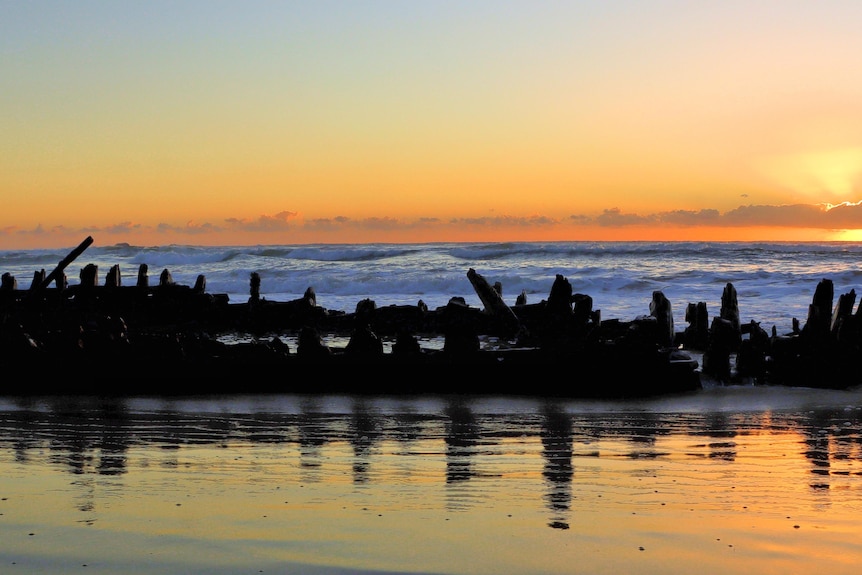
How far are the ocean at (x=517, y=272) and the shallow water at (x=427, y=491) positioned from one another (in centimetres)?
1498

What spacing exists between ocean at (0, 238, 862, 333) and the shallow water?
15.0 m

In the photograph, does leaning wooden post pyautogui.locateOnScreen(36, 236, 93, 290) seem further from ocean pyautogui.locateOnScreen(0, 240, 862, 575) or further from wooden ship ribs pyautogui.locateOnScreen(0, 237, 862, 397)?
ocean pyautogui.locateOnScreen(0, 240, 862, 575)

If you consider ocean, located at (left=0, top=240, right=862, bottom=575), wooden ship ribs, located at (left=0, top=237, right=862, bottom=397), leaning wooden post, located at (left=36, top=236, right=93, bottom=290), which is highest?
leaning wooden post, located at (left=36, top=236, right=93, bottom=290)

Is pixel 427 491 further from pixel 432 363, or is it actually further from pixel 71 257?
pixel 71 257

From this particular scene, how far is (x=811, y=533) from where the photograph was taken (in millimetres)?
5586

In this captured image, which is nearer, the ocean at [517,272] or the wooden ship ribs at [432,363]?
the wooden ship ribs at [432,363]

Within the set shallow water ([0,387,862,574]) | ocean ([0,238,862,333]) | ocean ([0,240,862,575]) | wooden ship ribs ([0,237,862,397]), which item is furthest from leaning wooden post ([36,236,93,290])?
ocean ([0,238,862,333])

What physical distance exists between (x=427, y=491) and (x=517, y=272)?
45926mm

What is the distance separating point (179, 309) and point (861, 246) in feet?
216

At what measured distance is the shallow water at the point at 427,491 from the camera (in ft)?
16.9

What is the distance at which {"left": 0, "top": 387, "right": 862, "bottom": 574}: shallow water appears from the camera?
5.16 meters

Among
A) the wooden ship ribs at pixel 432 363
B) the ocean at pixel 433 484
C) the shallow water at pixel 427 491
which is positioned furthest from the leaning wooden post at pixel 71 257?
the shallow water at pixel 427 491

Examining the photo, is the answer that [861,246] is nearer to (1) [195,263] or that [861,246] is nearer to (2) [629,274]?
(2) [629,274]

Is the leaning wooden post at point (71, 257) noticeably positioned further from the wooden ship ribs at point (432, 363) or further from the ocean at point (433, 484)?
the ocean at point (433, 484)
